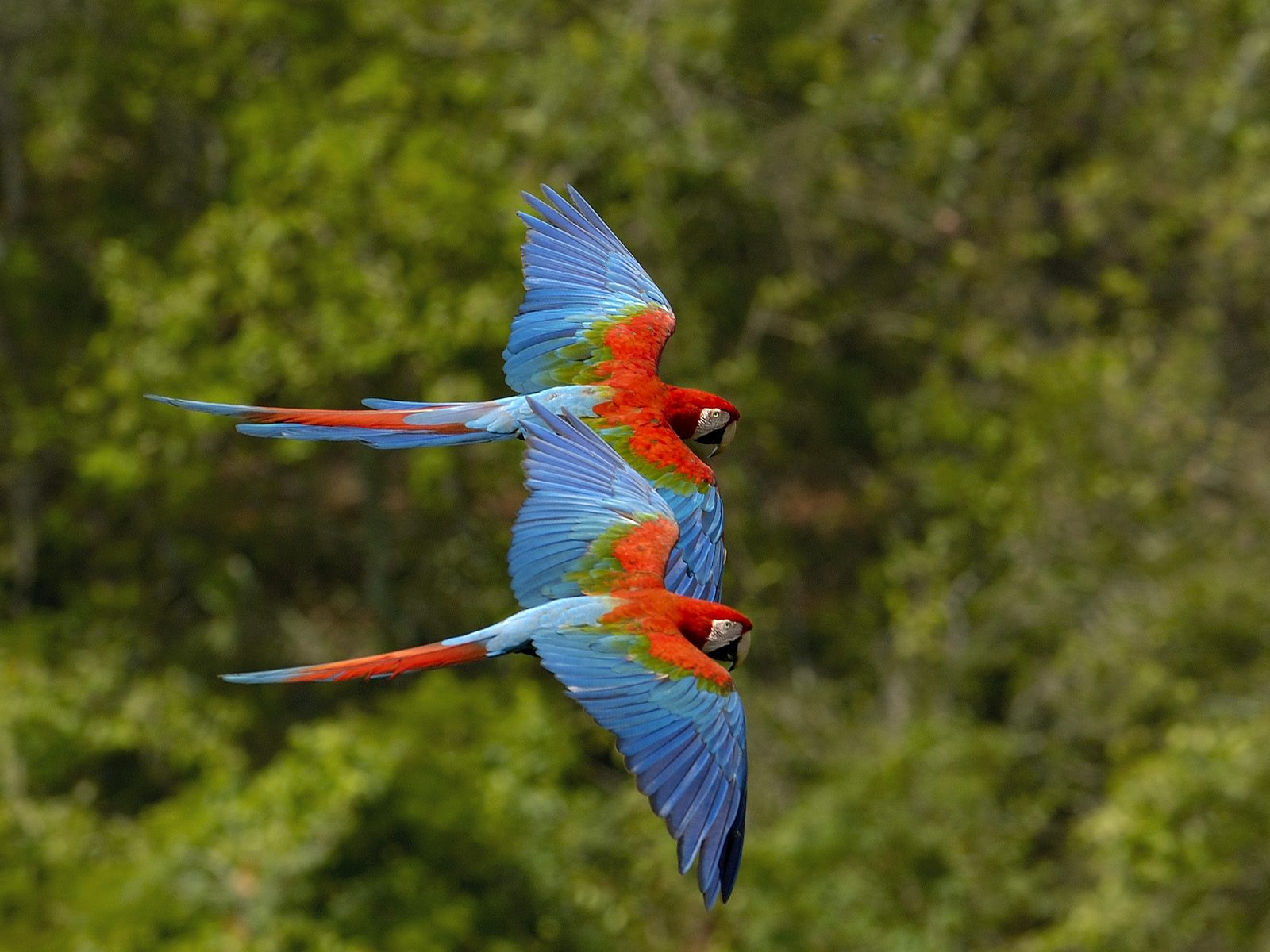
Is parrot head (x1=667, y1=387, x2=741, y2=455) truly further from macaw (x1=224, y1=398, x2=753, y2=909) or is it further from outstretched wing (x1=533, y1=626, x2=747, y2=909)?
outstretched wing (x1=533, y1=626, x2=747, y2=909)

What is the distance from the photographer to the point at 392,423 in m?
3.92

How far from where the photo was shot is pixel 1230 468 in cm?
1049

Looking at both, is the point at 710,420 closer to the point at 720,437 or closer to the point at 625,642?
the point at 720,437

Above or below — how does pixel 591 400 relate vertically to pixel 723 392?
above

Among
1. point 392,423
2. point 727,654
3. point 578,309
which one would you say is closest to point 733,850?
point 727,654

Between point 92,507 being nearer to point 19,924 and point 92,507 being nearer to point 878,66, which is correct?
point 19,924

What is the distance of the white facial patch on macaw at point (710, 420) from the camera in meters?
4.16

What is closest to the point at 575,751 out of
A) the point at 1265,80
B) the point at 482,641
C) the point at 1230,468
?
the point at 1230,468

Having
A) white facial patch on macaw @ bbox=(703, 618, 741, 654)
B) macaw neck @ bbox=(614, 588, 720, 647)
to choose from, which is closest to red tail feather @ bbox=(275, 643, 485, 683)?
macaw neck @ bbox=(614, 588, 720, 647)

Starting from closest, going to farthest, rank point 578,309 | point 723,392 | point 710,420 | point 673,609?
1. point 673,609
2. point 710,420
3. point 578,309
4. point 723,392

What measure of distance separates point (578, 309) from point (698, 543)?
64 cm

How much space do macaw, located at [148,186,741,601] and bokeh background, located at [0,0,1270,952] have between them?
486 cm

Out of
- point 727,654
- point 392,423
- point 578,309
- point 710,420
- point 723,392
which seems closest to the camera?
→ point 727,654

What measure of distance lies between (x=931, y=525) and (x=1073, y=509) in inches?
40.4
